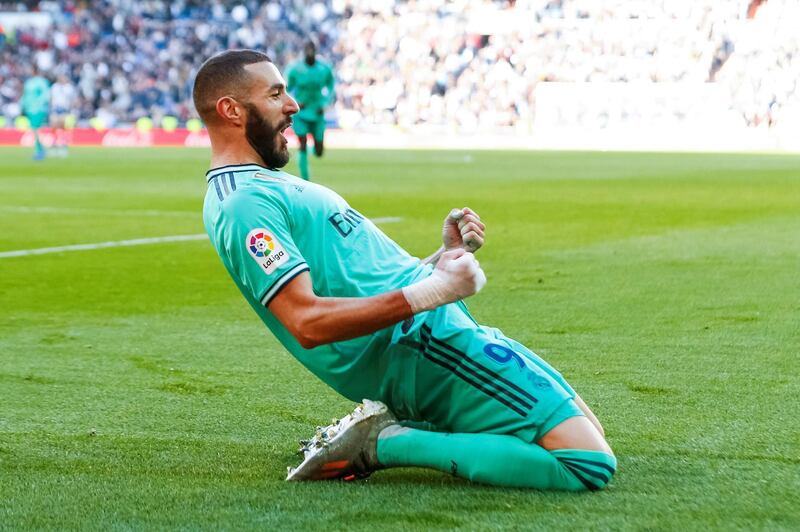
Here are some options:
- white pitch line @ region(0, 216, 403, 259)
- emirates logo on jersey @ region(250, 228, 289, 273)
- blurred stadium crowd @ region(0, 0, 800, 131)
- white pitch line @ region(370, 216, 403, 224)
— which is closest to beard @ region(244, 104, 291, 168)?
emirates logo on jersey @ region(250, 228, 289, 273)

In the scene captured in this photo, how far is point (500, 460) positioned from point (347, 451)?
0.47 metres

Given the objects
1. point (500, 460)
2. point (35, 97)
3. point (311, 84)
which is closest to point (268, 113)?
point (500, 460)

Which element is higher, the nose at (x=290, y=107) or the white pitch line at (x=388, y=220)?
the nose at (x=290, y=107)

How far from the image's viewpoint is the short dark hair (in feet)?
13.0

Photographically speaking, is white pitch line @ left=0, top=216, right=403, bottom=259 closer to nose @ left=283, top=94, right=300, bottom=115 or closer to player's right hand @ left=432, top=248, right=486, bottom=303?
nose @ left=283, top=94, right=300, bottom=115

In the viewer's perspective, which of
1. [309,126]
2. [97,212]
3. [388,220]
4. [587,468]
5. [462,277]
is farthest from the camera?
[309,126]

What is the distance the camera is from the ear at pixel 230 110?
3.97 metres

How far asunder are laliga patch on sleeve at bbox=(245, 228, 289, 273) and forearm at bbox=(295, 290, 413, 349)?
0.15 meters

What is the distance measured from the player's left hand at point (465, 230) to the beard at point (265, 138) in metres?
0.55

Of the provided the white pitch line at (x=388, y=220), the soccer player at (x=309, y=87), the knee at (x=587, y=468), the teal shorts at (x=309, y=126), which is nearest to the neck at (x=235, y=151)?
the knee at (x=587, y=468)

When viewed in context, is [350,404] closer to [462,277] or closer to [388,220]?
[462,277]

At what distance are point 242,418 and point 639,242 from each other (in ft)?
24.3

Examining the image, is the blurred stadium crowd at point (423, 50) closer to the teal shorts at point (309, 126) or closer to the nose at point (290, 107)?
the teal shorts at point (309, 126)

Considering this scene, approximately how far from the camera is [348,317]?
3740 millimetres
